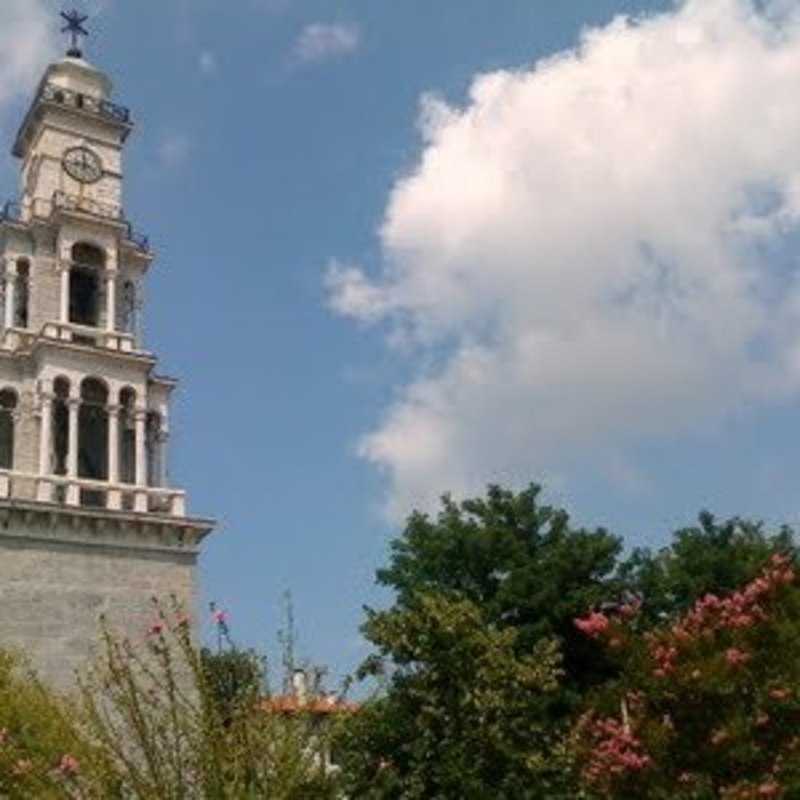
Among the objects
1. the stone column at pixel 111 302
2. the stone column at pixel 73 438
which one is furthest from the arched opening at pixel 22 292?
the stone column at pixel 73 438

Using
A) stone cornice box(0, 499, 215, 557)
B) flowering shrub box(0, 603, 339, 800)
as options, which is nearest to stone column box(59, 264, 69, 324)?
stone cornice box(0, 499, 215, 557)

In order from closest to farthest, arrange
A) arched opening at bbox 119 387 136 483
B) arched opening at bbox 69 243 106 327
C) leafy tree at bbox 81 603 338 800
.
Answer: leafy tree at bbox 81 603 338 800 → arched opening at bbox 119 387 136 483 → arched opening at bbox 69 243 106 327

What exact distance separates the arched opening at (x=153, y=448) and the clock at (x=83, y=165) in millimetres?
8612

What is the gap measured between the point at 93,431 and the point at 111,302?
4.41 meters

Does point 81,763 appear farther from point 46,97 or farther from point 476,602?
point 46,97

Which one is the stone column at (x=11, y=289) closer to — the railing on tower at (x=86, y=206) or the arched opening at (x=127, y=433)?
the railing on tower at (x=86, y=206)

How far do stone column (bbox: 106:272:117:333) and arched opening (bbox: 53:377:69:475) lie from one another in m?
3.01

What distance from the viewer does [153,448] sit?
4578 cm

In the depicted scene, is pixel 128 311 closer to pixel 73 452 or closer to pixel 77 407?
pixel 77 407

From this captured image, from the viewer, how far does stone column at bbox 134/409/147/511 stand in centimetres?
4316

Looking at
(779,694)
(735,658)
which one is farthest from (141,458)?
(779,694)

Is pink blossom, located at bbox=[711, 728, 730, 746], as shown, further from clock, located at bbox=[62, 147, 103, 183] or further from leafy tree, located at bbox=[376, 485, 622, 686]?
clock, located at bbox=[62, 147, 103, 183]

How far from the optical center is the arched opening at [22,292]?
4601cm

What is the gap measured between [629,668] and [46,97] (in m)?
33.2
